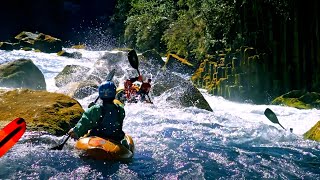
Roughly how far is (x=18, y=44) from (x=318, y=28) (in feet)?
63.7

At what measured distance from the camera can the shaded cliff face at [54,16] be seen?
119 ft

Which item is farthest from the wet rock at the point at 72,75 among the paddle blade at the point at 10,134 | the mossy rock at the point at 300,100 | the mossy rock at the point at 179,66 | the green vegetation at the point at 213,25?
the paddle blade at the point at 10,134

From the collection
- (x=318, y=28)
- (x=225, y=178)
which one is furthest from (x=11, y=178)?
(x=318, y=28)

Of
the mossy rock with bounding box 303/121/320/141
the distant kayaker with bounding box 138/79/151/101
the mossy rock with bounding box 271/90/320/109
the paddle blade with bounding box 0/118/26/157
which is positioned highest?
the distant kayaker with bounding box 138/79/151/101

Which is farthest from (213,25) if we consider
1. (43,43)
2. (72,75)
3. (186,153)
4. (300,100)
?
(43,43)

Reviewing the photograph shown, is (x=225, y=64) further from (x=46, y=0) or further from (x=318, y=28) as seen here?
(x=46, y=0)

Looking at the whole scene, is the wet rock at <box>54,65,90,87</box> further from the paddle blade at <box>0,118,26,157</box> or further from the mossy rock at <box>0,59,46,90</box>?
the paddle blade at <box>0,118,26,157</box>

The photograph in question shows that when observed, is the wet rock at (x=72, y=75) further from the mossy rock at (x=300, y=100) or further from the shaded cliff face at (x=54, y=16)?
the shaded cliff face at (x=54, y=16)

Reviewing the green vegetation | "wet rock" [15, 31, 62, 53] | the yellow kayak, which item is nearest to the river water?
the yellow kayak

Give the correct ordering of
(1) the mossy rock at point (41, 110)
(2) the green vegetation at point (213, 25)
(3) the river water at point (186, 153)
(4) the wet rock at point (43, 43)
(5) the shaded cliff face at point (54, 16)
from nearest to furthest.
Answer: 1. (3) the river water at point (186, 153)
2. (1) the mossy rock at point (41, 110)
3. (2) the green vegetation at point (213, 25)
4. (4) the wet rock at point (43, 43)
5. (5) the shaded cliff face at point (54, 16)

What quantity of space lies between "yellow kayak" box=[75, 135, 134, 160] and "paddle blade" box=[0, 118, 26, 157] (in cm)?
→ 85

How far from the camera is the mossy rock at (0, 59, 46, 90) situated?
1169 cm

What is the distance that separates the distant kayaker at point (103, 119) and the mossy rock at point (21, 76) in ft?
23.3

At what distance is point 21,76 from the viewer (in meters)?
11.9
